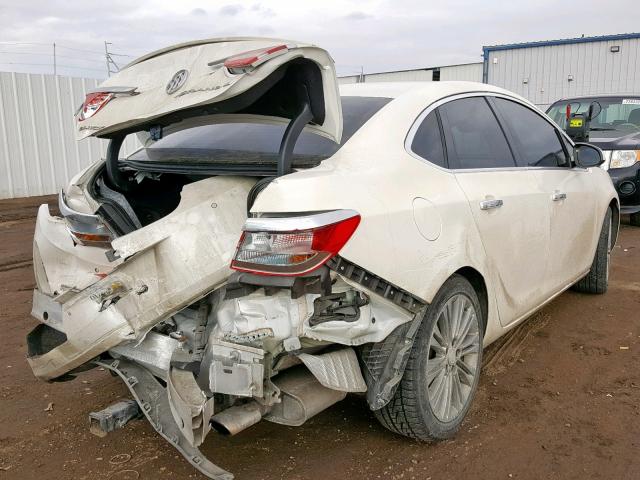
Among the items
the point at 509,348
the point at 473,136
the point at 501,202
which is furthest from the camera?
the point at 509,348

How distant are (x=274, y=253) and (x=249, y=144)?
0.92 m

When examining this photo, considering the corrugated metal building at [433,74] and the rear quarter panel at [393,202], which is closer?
the rear quarter panel at [393,202]

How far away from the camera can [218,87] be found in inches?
90.3

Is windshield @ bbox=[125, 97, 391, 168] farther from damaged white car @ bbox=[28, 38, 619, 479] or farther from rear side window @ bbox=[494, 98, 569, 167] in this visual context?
rear side window @ bbox=[494, 98, 569, 167]

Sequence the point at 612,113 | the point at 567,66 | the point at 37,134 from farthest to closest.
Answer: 1. the point at 567,66
2. the point at 37,134
3. the point at 612,113

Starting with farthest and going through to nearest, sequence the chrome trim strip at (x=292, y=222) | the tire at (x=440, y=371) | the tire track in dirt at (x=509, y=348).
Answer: the tire track in dirt at (x=509, y=348), the tire at (x=440, y=371), the chrome trim strip at (x=292, y=222)

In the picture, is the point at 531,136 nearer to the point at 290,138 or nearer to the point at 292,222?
the point at 290,138

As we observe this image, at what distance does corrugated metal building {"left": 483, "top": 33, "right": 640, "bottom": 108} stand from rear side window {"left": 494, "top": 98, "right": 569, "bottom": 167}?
41.4 ft

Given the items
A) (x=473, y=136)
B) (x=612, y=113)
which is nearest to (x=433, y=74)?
(x=612, y=113)

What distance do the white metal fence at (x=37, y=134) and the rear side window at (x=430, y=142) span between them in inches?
424

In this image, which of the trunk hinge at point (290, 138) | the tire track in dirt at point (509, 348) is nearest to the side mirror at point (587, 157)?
the tire track in dirt at point (509, 348)

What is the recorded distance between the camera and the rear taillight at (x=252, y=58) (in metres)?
2.24

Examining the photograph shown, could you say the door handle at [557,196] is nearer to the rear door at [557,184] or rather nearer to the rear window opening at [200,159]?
the rear door at [557,184]

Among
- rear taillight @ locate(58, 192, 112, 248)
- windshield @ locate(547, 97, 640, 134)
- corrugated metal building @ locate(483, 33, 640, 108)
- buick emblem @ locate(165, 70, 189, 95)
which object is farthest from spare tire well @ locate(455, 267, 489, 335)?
corrugated metal building @ locate(483, 33, 640, 108)
